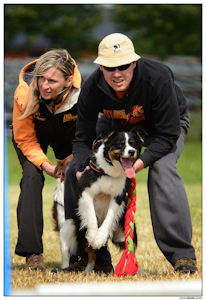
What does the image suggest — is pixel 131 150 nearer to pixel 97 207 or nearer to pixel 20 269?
pixel 97 207

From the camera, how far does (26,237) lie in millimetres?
4879

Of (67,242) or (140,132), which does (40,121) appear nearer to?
(140,132)

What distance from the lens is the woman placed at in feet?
15.4

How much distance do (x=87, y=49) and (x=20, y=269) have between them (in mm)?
25899

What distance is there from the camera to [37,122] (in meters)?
5.00

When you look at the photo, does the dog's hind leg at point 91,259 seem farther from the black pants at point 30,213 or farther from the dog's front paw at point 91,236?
the black pants at point 30,213

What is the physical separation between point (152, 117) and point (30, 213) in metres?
1.48

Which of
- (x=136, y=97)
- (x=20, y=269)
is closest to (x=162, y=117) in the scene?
(x=136, y=97)

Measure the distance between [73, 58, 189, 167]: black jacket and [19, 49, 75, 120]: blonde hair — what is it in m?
0.36

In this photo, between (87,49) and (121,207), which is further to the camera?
(87,49)

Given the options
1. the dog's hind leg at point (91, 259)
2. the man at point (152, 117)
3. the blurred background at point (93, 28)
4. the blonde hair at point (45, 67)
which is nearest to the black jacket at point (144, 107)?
the man at point (152, 117)

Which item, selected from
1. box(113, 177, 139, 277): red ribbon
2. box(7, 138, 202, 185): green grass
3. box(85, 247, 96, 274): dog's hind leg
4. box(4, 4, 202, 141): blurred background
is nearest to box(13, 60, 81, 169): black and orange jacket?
box(113, 177, 139, 277): red ribbon

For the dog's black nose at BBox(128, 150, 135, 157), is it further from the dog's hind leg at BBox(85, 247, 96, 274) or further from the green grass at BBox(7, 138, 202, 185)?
the green grass at BBox(7, 138, 202, 185)

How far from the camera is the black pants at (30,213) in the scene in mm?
4887
